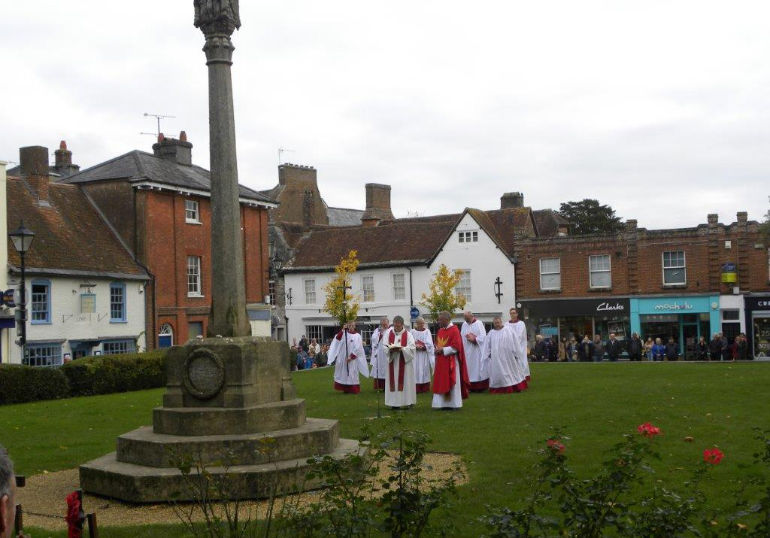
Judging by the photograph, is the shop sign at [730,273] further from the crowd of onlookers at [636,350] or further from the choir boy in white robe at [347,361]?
the choir boy in white robe at [347,361]

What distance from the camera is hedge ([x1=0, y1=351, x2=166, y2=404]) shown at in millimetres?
22453

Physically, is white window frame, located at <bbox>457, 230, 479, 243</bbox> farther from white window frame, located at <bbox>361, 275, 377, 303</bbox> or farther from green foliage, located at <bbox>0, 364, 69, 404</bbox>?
green foliage, located at <bbox>0, 364, 69, 404</bbox>

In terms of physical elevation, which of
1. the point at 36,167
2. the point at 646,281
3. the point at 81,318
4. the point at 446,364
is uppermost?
the point at 36,167

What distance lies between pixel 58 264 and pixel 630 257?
28.7 meters

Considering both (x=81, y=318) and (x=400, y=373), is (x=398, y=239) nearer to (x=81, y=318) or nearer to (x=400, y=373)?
(x=81, y=318)

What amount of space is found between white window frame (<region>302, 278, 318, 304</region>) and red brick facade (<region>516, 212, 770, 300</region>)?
1318 cm

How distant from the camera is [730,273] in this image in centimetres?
4222

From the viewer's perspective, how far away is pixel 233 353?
10.7 m

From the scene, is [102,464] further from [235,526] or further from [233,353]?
[235,526]

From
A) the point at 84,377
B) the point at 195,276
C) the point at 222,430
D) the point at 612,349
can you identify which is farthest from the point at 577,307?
the point at 222,430

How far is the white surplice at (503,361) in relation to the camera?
20.7m

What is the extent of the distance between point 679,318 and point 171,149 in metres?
27.1

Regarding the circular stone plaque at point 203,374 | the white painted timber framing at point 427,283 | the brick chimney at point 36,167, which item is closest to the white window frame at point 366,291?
the white painted timber framing at point 427,283

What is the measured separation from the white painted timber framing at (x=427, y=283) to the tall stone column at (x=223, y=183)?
3728 centimetres
